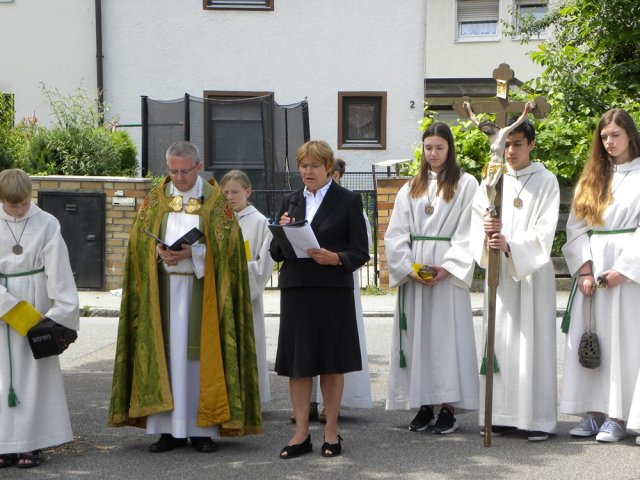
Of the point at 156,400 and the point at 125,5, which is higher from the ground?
the point at 125,5

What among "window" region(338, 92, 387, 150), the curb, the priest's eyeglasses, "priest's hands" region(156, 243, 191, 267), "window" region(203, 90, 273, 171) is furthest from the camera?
"window" region(338, 92, 387, 150)

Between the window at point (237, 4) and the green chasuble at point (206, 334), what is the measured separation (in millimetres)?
17427

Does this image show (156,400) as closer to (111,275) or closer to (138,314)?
(138,314)

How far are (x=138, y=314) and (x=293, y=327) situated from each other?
3.40 feet

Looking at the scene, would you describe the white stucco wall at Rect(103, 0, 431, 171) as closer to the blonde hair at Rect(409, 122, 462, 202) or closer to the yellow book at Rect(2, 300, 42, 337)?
the blonde hair at Rect(409, 122, 462, 202)

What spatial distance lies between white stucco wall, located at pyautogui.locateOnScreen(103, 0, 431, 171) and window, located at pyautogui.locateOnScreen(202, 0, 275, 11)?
139 mm

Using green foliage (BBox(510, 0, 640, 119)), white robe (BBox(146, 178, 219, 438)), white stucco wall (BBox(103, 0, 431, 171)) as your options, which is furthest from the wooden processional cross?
white stucco wall (BBox(103, 0, 431, 171))

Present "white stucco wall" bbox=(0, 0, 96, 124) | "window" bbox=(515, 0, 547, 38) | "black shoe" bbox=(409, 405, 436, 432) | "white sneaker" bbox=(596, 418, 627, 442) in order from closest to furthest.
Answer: "white sneaker" bbox=(596, 418, 627, 442) → "black shoe" bbox=(409, 405, 436, 432) → "white stucco wall" bbox=(0, 0, 96, 124) → "window" bbox=(515, 0, 547, 38)

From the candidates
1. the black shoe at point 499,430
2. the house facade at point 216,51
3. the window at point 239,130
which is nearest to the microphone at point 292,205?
the black shoe at point 499,430

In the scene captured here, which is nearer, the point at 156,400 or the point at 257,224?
the point at 156,400

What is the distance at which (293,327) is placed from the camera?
696 centimetres

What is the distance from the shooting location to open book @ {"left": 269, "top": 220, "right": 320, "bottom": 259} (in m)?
6.68

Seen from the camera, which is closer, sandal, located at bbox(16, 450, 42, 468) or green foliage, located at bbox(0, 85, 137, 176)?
sandal, located at bbox(16, 450, 42, 468)

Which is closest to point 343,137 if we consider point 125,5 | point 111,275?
point 125,5
